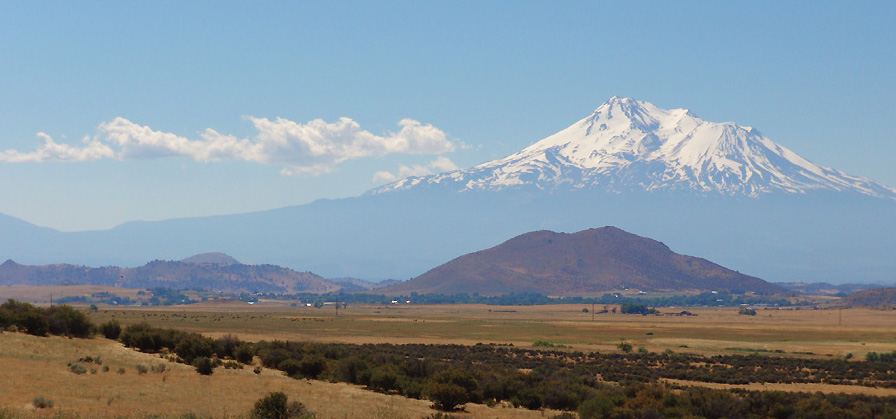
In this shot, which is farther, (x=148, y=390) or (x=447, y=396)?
(x=447, y=396)

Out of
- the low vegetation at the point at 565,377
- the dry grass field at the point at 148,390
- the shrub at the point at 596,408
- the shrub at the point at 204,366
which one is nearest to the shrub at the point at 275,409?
the dry grass field at the point at 148,390

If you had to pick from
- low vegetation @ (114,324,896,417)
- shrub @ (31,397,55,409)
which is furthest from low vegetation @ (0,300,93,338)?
shrub @ (31,397,55,409)

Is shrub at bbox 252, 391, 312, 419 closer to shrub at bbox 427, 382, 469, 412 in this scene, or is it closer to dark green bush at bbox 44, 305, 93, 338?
shrub at bbox 427, 382, 469, 412

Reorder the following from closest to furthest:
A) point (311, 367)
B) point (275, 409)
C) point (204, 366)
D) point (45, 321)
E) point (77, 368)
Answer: point (275, 409), point (77, 368), point (204, 366), point (311, 367), point (45, 321)

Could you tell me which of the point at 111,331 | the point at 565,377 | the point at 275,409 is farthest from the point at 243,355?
the point at 565,377

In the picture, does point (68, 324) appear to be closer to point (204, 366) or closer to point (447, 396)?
point (204, 366)

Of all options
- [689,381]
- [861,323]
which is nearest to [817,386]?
[689,381]

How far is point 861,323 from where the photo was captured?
152250 mm

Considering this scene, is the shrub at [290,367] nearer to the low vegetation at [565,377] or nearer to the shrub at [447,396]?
the low vegetation at [565,377]

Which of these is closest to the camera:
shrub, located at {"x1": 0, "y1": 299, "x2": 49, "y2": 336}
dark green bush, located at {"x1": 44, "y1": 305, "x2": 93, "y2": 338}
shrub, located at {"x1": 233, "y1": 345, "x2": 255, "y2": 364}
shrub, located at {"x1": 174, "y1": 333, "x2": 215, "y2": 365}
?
shrub, located at {"x1": 174, "y1": 333, "x2": 215, "y2": 365}

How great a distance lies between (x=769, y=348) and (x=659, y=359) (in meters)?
27.1

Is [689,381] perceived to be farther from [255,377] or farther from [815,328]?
[815,328]

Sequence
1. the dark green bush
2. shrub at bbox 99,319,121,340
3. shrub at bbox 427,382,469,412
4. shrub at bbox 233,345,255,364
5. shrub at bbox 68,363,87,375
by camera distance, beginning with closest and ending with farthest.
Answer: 1. shrub at bbox 427,382,469,412
2. shrub at bbox 68,363,87,375
3. shrub at bbox 233,345,255,364
4. the dark green bush
5. shrub at bbox 99,319,121,340

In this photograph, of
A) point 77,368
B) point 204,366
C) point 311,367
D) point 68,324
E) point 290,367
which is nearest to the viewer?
point 77,368
